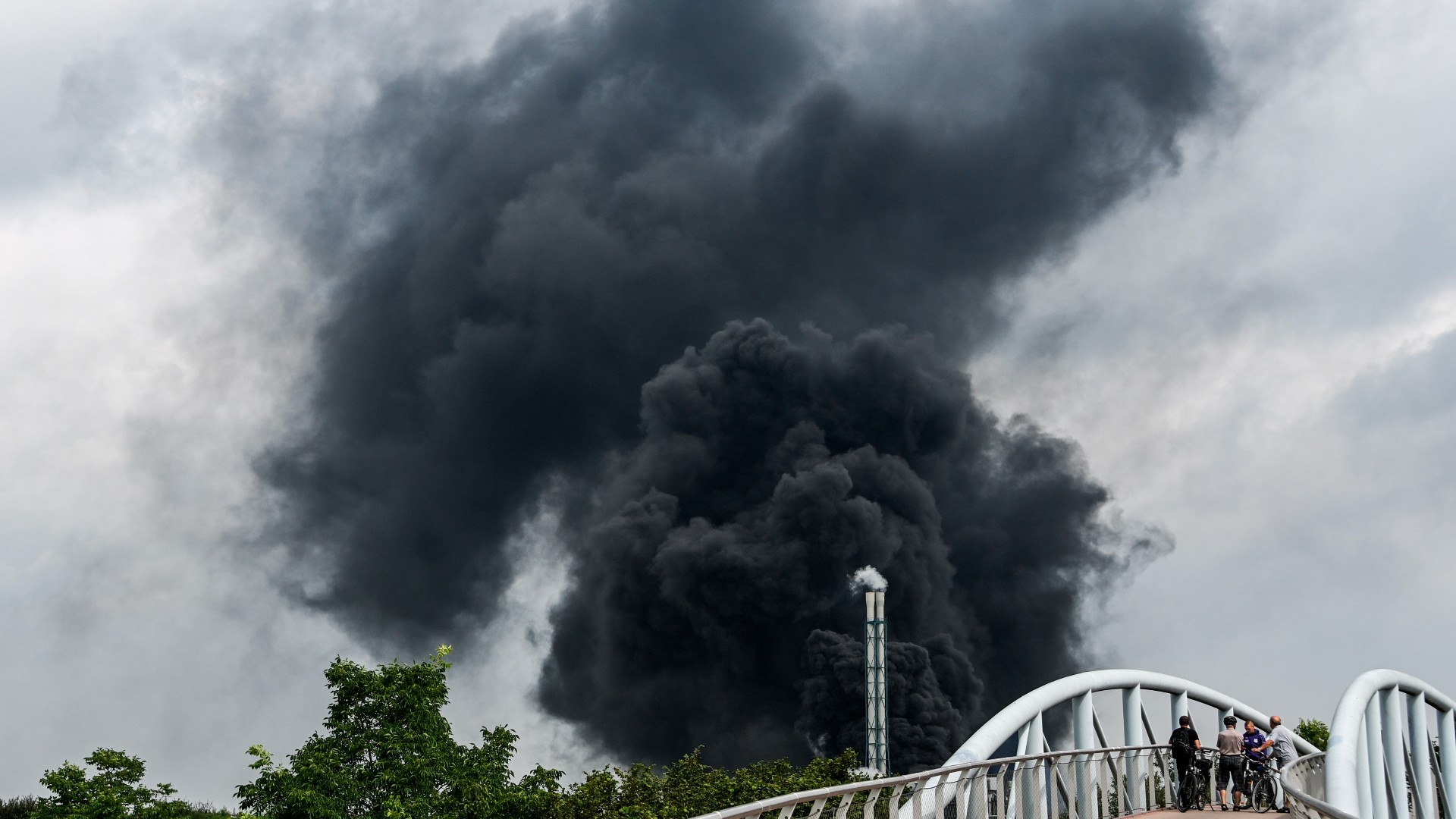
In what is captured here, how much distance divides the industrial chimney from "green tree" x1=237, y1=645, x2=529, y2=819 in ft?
102

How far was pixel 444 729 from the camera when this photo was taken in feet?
129

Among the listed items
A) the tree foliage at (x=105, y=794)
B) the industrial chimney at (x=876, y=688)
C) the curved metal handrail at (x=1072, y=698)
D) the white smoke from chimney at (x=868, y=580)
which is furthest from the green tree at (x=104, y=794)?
the white smoke from chimney at (x=868, y=580)

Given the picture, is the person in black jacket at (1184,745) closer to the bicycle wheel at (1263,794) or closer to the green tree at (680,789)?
the bicycle wheel at (1263,794)

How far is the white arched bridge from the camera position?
1016cm

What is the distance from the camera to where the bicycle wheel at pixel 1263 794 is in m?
19.2

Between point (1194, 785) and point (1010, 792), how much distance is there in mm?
6688

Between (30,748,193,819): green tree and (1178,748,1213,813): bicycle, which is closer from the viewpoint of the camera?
(1178,748,1213,813): bicycle

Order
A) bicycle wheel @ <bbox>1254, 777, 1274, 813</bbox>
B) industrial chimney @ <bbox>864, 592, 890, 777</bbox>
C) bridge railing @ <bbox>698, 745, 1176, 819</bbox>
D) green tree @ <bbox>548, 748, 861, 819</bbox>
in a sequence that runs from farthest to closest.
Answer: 1. industrial chimney @ <bbox>864, 592, 890, 777</bbox>
2. green tree @ <bbox>548, 748, 861, 819</bbox>
3. bicycle wheel @ <bbox>1254, 777, 1274, 813</bbox>
4. bridge railing @ <bbox>698, 745, 1176, 819</bbox>

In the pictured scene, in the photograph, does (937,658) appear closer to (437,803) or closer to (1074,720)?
(437,803)

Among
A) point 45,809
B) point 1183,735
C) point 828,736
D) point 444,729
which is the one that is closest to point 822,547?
point 828,736

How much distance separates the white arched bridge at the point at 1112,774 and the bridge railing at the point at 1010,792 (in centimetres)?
2

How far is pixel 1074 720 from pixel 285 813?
73.1 feet

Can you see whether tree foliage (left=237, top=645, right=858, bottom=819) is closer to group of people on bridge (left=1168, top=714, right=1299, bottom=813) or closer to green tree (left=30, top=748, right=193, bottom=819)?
green tree (left=30, top=748, right=193, bottom=819)

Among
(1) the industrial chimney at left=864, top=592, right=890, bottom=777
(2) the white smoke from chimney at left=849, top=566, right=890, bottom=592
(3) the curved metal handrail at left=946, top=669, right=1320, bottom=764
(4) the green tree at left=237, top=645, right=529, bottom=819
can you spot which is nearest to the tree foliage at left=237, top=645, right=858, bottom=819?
(4) the green tree at left=237, top=645, right=529, bottom=819
